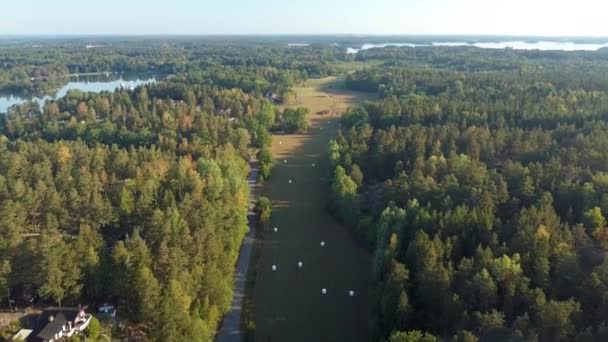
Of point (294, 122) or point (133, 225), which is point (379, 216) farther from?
point (294, 122)

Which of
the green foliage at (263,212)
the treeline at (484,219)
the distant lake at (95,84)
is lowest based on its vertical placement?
the distant lake at (95,84)

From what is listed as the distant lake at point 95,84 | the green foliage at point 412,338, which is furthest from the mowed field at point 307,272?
the distant lake at point 95,84

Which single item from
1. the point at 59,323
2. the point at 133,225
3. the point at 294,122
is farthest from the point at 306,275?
the point at 294,122

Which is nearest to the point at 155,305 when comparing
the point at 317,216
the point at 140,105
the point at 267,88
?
the point at 317,216

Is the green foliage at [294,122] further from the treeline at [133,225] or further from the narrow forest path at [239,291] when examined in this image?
the narrow forest path at [239,291]

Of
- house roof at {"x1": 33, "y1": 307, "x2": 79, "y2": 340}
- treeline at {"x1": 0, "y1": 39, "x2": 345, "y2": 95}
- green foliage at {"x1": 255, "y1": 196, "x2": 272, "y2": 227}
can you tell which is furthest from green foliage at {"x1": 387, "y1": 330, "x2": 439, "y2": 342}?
treeline at {"x1": 0, "y1": 39, "x2": 345, "y2": 95}

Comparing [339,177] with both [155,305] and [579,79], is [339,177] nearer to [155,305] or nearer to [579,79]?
[155,305]
